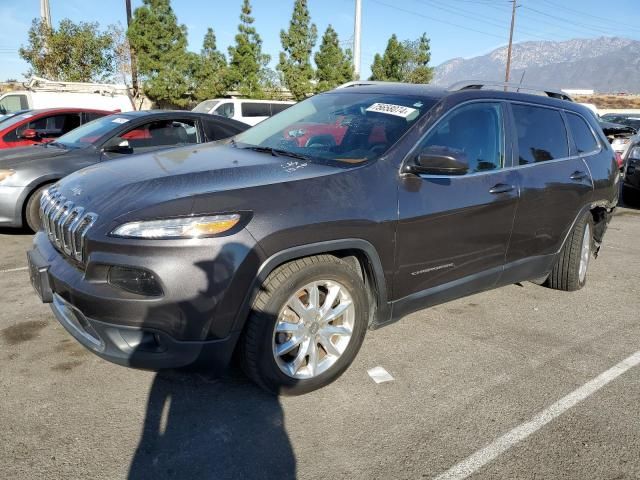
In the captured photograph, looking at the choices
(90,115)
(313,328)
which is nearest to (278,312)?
(313,328)

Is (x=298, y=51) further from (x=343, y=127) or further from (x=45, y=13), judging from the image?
(x=343, y=127)

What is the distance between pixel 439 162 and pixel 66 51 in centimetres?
2841

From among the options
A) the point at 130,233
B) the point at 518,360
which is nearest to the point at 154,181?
the point at 130,233

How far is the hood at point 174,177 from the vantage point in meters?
2.61

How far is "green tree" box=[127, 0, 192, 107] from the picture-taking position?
26172mm

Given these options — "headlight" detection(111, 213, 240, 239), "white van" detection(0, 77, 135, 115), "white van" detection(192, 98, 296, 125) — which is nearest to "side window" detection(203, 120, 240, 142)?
"headlight" detection(111, 213, 240, 239)

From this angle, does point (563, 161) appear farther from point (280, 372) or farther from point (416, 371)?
point (280, 372)

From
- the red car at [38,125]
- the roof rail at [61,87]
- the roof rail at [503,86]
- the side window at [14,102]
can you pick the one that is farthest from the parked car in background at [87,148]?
the roof rail at [61,87]

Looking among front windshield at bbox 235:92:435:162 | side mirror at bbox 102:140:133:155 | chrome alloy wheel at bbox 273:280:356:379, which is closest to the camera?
chrome alloy wheel at bbox 273:280:356:379

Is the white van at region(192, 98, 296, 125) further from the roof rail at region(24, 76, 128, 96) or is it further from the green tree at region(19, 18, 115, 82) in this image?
the green tree at region(19, 18, 115, 82)

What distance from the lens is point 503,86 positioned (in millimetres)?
4055

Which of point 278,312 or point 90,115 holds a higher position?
point 90,115

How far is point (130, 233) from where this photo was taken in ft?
8.04

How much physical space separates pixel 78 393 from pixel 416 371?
77.0 inches
